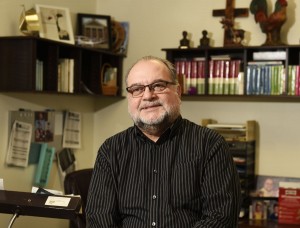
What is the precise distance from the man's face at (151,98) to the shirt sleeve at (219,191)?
25 centimetres

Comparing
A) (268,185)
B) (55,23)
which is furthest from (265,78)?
(55,23)

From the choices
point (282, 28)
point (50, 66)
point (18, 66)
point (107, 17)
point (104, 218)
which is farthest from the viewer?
point (107, 17)

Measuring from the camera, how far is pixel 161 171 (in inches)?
77.3

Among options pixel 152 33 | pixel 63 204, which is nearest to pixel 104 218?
pixel 63 204

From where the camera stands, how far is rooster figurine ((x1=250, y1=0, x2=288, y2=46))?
336cm

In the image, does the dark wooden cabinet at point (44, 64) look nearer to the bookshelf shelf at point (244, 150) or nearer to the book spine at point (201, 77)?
the book spine at point (201, 77)

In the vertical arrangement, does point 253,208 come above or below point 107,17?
below

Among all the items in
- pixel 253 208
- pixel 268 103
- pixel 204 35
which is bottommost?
pixel 253 208

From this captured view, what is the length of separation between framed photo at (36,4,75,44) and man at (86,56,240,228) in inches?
57.0

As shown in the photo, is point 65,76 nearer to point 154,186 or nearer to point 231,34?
point 231,34

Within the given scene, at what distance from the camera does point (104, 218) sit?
1.95 meters

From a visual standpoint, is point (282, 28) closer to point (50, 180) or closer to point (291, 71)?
point (291, 71)

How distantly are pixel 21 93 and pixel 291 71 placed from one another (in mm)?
1834

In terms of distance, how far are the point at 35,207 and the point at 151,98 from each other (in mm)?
669
